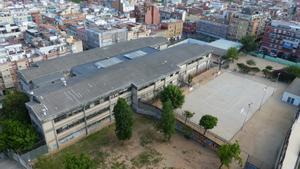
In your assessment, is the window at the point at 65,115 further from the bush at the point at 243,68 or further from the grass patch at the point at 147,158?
the bush at the point at 243,68

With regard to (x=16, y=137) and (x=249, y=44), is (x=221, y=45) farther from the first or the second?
(x=16, y=137)

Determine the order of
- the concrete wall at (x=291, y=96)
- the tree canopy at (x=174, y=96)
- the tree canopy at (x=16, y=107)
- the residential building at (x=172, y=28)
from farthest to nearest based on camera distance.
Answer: the residential building at (x=172, y=28)
the concrete wall at (x=291, y=96)
the tree canopy at (x=174, y=96)
the tree canopy at (x=16, y=107)

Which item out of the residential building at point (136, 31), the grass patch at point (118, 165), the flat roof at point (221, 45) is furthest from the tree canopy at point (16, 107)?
the flat roof at point (221, 45)

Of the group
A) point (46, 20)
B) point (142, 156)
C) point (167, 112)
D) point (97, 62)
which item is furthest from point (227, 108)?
point (46, 20)

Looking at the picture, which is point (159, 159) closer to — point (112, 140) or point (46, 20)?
point (112, 140)

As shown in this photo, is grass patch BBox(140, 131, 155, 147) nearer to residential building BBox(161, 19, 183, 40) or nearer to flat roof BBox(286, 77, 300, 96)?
flat roof BBox(286, 77, 300, 96)

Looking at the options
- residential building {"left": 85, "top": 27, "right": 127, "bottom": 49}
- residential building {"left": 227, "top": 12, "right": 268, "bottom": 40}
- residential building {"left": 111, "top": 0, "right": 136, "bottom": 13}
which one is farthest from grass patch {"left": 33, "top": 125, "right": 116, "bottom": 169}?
residential building {"left": 111, "top": 0, "right": 136, "bottom": 13}

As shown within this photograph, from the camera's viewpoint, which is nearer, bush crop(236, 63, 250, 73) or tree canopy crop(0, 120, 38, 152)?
tree canopy crop(0, 120, 38, 152)
